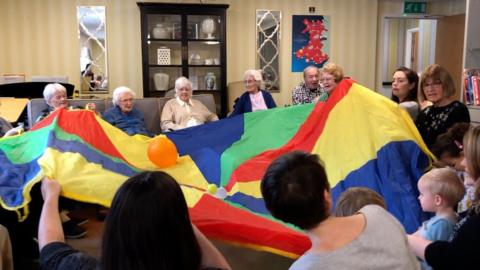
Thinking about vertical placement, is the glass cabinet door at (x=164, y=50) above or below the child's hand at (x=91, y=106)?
above

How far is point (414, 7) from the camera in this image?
700 centimetres

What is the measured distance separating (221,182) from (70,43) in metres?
4.55

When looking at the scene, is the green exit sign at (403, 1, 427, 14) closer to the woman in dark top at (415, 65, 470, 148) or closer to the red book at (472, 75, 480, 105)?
the red book at (472, 75, 480, 105)

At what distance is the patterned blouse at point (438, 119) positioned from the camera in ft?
8.66

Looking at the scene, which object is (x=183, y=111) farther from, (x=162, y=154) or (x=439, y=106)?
(x=439, y=106)

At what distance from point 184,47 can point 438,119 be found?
418 cm

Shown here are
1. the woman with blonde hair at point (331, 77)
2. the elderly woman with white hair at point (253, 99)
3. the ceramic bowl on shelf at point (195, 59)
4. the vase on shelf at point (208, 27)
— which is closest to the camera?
the woman with blonde hair at point (331, 77)

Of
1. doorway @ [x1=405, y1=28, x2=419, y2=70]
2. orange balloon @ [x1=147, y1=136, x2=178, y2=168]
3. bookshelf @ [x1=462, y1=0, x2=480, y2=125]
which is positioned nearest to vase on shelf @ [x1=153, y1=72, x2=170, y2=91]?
orange balloon @ [x1=147, y1=136, x2=178, y2=168]

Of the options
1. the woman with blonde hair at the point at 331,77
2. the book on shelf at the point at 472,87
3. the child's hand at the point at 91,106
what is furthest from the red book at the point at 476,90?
the child's hand at the point at 91,106

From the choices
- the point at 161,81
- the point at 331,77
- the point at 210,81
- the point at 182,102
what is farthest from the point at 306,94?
the point at 161,81

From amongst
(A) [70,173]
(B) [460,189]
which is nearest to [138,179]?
(A) [70,173]

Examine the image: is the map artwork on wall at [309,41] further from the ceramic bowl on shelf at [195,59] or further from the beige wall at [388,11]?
the ceramic bowl on shelf at [195,59]

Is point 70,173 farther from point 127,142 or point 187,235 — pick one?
point 187,235

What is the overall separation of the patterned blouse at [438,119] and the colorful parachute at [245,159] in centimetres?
29
